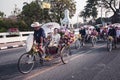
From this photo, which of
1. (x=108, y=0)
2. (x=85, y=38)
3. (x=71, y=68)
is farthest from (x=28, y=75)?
(x=108, y=0)

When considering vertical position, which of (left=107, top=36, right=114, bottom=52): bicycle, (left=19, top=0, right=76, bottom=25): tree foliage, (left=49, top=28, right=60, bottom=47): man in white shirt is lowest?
(left=107, top=36, right=114, bottom=52): bicycle

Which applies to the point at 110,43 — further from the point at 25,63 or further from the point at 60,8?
the point at 60,8

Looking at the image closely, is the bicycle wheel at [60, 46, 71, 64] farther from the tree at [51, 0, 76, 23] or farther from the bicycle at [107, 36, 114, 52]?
the tree at [51, 0, 76, 23]

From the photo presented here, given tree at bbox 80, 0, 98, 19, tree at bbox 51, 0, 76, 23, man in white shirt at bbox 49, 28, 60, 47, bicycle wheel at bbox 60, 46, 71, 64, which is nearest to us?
bicycle wheel at bbox 60, 46, 71, 64

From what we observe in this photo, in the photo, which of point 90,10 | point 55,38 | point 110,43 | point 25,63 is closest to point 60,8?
point 90,10

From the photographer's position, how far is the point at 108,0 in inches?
3324

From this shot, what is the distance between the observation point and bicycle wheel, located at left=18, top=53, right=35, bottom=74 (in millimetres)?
10552

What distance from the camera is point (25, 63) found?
10758mm

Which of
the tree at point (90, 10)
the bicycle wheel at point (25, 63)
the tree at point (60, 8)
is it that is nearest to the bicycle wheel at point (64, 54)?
the bicycle wheel at point (25, 63)

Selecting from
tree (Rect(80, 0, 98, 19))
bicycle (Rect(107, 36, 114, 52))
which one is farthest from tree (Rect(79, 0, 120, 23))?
bicycle (Rect(107, 36, 114, 52))

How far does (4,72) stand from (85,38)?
14.2 metres

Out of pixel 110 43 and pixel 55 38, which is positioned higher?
pixel 55 38

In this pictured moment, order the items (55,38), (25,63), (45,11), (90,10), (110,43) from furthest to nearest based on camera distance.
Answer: (90,10)
(45,11)
(110,43)
(55,38)
(25,63)

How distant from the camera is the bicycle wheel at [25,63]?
10552mm
